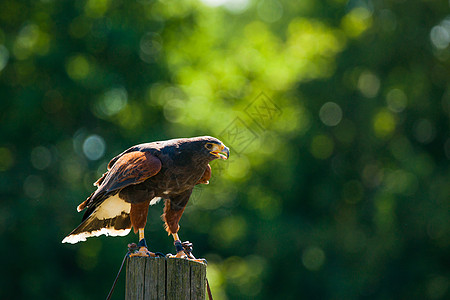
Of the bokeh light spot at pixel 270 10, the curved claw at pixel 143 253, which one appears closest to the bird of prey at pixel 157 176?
the curved claw at pixel 143 253

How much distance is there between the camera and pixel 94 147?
15.6 metres

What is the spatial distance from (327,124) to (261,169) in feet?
7.35

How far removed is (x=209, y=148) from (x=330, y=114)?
44.4ft

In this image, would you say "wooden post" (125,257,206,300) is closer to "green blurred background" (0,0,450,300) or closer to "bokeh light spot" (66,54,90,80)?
"green blurred background" (0,0,450,300)

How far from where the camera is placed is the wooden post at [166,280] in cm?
448

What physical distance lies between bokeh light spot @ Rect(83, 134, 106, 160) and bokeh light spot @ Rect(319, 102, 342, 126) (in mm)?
6316

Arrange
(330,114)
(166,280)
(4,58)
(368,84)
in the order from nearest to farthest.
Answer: (166,280) < (4,58) < (368,84) < (330,114)

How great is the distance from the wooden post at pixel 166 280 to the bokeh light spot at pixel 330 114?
14158 millimetres

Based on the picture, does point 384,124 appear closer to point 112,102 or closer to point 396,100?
point 396,100

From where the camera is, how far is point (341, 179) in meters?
18.3

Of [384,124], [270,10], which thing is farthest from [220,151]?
[270,10]

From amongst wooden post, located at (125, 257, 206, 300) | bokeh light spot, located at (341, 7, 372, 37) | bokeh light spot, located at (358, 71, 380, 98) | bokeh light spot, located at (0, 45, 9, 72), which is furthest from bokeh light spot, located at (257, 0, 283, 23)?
wooden post, located at (125, 257, 206, 300)

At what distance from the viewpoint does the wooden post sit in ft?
14.7

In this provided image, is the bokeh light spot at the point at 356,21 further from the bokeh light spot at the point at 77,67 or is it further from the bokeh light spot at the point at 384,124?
the bokeh light spot at the point at 77,67
